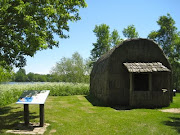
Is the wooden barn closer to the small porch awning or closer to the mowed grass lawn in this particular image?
the small porch awning

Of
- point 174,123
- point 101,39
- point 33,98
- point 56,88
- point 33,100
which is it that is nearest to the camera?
point 33,100

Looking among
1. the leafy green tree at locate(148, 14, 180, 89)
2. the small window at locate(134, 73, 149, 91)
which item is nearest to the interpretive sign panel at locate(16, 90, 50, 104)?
the small window at locate(134, 73, 149, 91)

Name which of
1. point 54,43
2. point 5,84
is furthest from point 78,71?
point 54,43

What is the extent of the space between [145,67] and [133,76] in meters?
1.14

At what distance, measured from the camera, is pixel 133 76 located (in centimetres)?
1485

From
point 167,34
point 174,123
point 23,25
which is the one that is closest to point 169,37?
point 167,34

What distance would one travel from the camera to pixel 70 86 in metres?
25.9

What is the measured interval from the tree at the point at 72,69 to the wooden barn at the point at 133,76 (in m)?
33.0

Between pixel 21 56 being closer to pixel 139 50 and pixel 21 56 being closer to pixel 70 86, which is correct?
pixel 139 50

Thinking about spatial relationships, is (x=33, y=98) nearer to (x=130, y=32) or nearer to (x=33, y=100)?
(x=33, y=100)

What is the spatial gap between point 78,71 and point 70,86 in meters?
23.4

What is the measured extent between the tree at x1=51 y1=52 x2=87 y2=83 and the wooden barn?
33.0 metres

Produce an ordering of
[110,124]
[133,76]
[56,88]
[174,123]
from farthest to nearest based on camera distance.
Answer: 1. [56,88]
2. [133,76]
3. [174,123]
4. [110,124]

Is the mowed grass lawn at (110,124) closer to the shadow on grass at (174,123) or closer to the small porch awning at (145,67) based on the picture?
the shadow on grass at (174,123)
